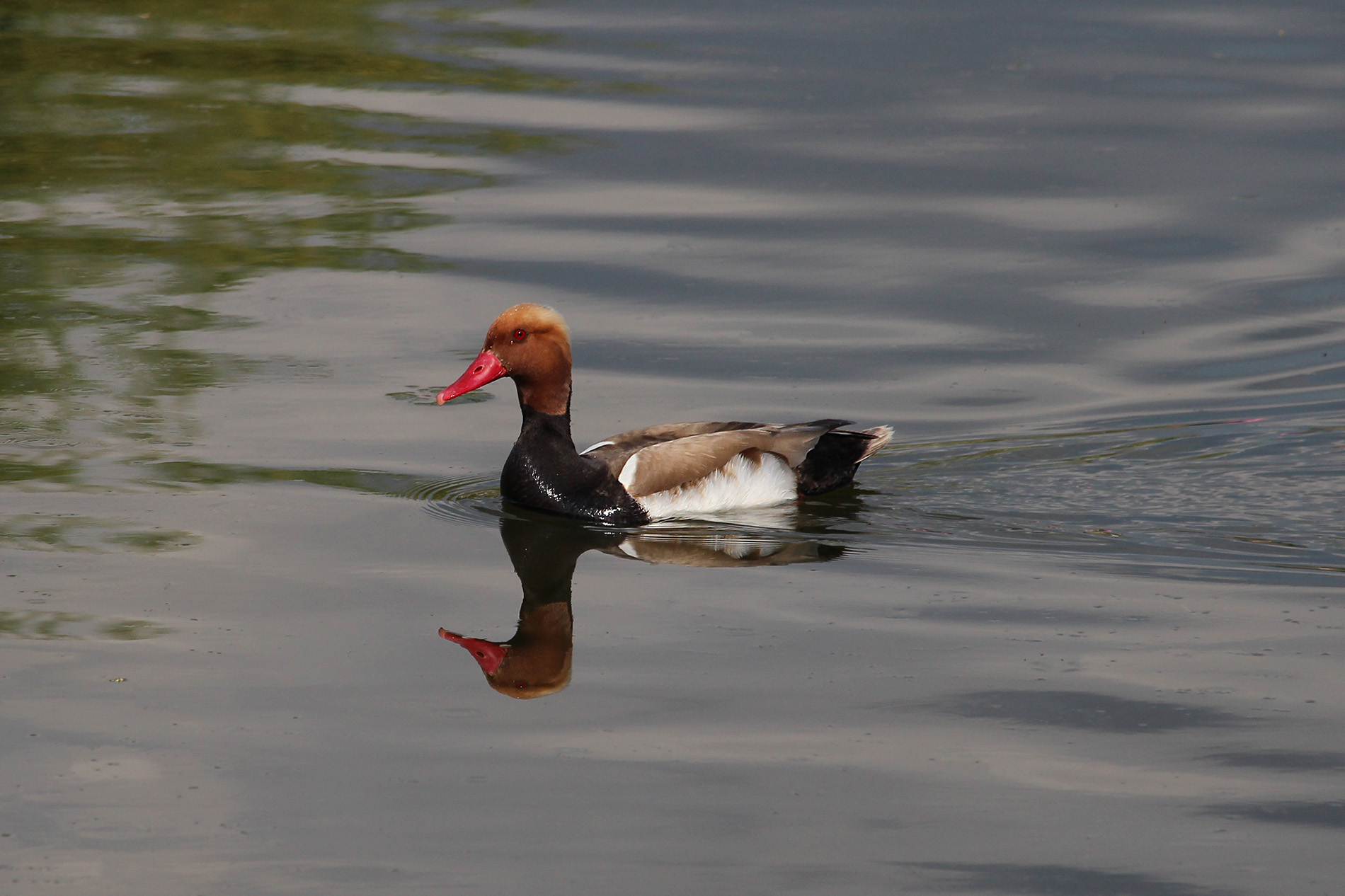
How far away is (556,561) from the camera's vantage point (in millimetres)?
9297

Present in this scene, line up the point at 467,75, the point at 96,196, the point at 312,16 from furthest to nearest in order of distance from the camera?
1. the point at 312,16
2. the point at 467,75
3. the point at 96,196

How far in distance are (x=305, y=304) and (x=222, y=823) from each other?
766cm

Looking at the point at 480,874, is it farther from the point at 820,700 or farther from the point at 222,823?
the point at 820,700

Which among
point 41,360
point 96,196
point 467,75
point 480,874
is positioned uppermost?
point 467,75

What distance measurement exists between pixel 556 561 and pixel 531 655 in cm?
150

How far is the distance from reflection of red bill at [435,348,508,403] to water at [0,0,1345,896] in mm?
512

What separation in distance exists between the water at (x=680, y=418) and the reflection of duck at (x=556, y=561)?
3cm

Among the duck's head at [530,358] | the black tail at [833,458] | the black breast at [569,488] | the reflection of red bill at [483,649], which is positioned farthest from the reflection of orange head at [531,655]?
the black tail at [833,458]

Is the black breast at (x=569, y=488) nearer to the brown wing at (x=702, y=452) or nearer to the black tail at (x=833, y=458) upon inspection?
the brown wing at (x=702, y=452)

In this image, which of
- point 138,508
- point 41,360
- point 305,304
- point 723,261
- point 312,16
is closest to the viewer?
point 138,508

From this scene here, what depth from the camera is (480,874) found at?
5.96 metres

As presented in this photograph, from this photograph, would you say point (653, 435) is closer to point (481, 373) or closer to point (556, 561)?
point (481, 373)

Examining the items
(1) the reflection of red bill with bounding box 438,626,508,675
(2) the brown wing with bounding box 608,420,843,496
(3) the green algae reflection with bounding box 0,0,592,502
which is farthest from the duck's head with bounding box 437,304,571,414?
(1) the reflection of red bill with bounding box 438,626,508,675

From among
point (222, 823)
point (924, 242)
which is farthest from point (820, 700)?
point (924, 242)
